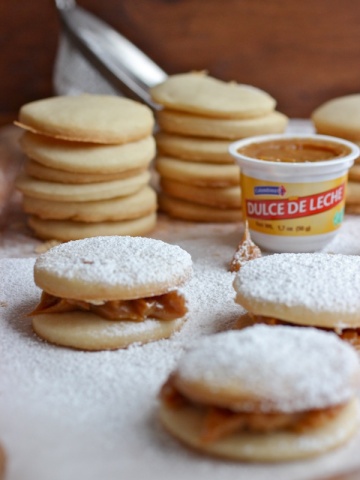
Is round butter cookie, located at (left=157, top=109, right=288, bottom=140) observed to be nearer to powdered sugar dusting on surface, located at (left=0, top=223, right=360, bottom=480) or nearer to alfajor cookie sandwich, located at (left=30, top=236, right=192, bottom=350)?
powdered sugar dusting on surface, located at (left=0, top=223, right=360, bottom=480)

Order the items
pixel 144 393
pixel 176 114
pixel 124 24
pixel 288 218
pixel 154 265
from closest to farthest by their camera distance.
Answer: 1. pixel 144 393
2. pixel 154 265
3. pixel 288 218
4. pixel 176 114
5. pixel 124 24

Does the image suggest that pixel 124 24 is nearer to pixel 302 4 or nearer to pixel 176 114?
pixel 302 4

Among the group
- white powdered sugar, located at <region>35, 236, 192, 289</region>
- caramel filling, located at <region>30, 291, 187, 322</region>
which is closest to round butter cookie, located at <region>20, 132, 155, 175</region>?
white powdered sugar, located at <region>35, 236, 192, 289</region>

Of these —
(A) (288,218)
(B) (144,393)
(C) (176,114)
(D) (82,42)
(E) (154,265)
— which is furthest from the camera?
(D) (82,42)

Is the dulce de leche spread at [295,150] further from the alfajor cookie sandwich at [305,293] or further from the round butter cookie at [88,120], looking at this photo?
the alfajor cookie sandwich at [305,293]

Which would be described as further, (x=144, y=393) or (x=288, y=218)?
(x=288, y=218)

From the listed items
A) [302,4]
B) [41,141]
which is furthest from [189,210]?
[302,4]
